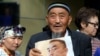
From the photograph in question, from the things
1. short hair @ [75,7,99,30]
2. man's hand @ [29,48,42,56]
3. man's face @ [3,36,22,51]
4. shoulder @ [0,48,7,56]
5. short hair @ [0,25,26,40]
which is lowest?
shoulder @ [0,48,7,56]

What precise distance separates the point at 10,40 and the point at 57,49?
3.12ft

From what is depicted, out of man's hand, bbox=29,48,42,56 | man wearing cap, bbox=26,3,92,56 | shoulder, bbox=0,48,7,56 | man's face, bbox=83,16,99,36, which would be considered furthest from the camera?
man's face, bbox=83,16,99,36

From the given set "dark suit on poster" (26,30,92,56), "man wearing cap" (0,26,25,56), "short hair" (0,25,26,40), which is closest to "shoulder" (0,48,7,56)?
"man wearing cap" (0,26,25,56)

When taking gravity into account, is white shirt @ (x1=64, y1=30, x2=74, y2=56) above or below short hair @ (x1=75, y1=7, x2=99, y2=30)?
below

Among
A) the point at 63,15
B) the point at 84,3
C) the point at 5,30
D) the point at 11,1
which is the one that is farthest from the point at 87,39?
the point at 84,3

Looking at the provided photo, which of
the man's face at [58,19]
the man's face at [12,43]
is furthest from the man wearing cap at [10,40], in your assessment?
the man's face at [58,19]

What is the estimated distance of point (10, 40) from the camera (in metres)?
3.63

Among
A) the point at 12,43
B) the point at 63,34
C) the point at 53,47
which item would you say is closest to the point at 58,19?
the point at 63,34

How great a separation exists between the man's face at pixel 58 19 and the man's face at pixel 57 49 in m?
0.11

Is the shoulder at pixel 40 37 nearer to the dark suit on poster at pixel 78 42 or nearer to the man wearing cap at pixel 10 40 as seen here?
the dark suit on poster at pixel 78 42

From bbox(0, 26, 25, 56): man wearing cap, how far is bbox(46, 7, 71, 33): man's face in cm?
82

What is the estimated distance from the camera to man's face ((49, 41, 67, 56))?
276 centimetres

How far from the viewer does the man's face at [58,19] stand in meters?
2.83

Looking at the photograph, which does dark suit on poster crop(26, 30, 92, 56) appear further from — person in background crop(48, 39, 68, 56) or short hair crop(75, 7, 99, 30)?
short hair crop(75, 7, 99, 30)
